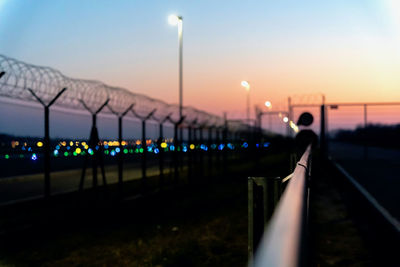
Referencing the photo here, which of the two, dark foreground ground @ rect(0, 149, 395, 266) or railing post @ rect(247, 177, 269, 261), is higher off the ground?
railing post @ rect(247, 177, 269, 261)

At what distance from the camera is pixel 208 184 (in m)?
15.3

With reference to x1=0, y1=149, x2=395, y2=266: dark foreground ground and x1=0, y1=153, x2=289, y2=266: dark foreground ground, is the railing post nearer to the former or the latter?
x1=0, y1=149, x2=395, y2=266: dark foreground ground

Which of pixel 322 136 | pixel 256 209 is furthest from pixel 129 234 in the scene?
pixel 322 136

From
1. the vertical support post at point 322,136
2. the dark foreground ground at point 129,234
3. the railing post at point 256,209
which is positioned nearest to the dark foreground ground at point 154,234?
the dark foreground ground at point 129,234

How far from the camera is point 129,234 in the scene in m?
7.43

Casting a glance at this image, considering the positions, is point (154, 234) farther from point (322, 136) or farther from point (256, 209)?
point (322, 136)

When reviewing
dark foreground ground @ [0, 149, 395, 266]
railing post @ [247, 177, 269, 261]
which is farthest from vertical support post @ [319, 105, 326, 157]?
railing post @ [247, 177, 269, 261]

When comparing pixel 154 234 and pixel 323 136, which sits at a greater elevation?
pixel 323 136

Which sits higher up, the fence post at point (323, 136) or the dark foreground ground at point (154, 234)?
the fence post at point (323, 136)

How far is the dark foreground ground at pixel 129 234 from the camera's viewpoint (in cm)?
594

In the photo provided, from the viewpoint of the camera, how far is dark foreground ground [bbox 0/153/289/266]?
234 inches

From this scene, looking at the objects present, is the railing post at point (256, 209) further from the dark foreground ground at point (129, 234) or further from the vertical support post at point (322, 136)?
the vertical support post at point (322, 136)

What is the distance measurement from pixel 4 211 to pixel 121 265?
4.72 meters

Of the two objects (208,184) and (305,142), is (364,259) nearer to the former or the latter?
(305,142)
